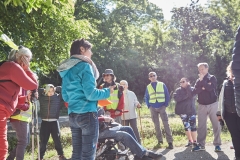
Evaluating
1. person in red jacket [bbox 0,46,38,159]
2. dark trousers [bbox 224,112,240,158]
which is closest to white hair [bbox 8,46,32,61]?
person in red jacket [bbox 0,46,38,159]

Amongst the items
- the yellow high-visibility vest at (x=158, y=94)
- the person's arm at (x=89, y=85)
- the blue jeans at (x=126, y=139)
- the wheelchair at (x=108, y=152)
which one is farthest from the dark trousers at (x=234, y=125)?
the yellow high-visibility vest at (x=158, y=94)

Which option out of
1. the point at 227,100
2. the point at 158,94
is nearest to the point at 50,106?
the point at 158,94

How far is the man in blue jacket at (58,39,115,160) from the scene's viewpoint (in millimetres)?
3951

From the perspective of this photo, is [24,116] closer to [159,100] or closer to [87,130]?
[87,130]

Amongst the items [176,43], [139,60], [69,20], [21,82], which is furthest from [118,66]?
[21,82]

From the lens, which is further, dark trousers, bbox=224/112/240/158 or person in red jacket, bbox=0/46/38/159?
dark trousers, bbox=224/112/240/158

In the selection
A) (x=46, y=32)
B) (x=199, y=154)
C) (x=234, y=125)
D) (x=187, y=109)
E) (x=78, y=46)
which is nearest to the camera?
(x=78, y=46)

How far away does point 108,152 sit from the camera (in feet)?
18.8

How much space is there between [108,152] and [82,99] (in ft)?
6.58

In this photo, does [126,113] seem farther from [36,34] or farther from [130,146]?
[36,34]

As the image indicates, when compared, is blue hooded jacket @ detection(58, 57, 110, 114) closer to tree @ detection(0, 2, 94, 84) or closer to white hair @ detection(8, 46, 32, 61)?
white hair @ detection(8, 46, 32, 61)

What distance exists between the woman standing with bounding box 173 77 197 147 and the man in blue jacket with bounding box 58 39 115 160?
4273mm

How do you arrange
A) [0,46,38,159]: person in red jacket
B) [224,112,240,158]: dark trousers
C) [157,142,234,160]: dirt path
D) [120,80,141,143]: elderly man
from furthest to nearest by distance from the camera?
1. [120,80,141,143]: elderly man
2. [157,142,234,160]: dirt path
3. [224,112,240,158]: dark trousers
4. [0,46,38,159]: person in red jacket

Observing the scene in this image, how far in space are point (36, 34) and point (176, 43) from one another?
62.7ft
